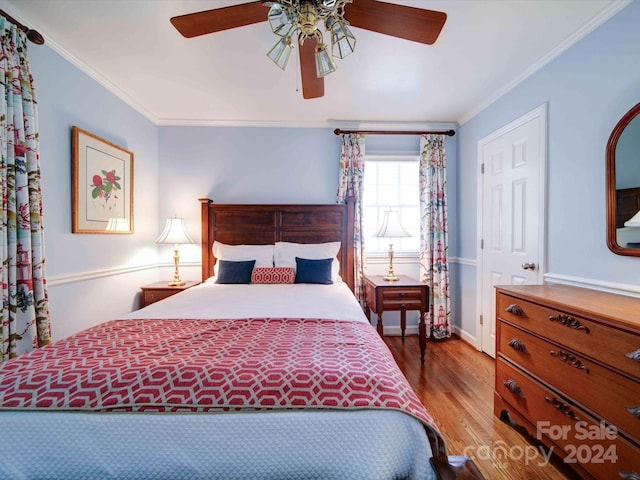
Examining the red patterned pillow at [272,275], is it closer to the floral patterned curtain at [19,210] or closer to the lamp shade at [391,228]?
the lamp shade at [391,228]

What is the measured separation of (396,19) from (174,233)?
279cm

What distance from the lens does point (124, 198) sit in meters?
2.93

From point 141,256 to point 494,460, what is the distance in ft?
11.5

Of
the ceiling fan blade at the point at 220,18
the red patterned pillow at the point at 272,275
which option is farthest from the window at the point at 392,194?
the ceiling fan blade at the point at 220,18

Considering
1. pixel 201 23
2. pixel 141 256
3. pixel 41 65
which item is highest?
pixel 41 65

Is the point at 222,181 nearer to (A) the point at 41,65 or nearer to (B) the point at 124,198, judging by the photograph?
(B) the point at 124,198

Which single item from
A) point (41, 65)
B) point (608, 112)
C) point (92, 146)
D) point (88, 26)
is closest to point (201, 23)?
point (88, 26)

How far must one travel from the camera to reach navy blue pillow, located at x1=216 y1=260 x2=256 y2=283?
2.85 meters

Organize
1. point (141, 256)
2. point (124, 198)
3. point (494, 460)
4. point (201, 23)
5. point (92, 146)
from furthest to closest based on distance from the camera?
1. point (141, 256)
2. point (124, 198)
3. point (92, 146)
4. point (494, 460)
5. point (201, 23)

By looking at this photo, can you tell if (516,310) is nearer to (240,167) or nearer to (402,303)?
(402,303)

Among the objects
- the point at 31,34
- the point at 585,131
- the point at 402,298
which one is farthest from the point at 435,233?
the point at 31,34

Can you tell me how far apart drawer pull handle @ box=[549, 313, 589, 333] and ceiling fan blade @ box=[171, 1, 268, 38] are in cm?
208

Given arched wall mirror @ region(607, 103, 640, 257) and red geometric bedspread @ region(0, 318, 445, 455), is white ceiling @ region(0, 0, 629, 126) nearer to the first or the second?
arched wall mirror @ region(607, 103, 640, 257)

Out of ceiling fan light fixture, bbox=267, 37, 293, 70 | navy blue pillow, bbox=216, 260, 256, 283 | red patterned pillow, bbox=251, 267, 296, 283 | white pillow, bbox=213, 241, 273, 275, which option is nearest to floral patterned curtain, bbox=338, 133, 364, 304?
red patterned pillow, bbox=251, 267, 296, 283
